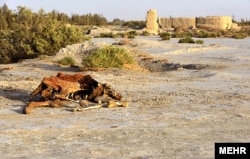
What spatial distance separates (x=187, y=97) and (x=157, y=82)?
3164 millimetres

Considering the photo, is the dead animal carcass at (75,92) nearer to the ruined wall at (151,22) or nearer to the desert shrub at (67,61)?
the desert shrub at (67,61)

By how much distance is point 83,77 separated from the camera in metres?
11.3

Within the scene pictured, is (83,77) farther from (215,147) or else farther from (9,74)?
(9,74)

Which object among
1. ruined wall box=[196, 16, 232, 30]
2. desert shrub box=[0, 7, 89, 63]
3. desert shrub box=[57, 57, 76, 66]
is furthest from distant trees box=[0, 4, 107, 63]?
ruined wall box=[196, 16, 232, 30]

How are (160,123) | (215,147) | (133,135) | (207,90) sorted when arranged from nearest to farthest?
1. (215,147)
2. (133,135)
3. (160,123)
4. (207,90)

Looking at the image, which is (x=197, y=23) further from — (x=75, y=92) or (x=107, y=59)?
(x=75, y=92)

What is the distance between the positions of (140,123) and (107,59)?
1061cm

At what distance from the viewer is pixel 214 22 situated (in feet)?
205

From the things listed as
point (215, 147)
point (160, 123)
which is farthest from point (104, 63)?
point (215, 147)

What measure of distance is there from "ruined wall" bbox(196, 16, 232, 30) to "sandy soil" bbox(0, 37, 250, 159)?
47.4m

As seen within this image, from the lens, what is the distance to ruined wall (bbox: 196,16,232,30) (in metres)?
61.4

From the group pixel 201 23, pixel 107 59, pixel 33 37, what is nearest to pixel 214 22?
pixel 201 23

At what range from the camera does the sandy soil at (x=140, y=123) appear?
23.5ft

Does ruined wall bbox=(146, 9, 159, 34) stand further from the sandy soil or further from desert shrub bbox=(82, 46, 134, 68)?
the sandy soil
